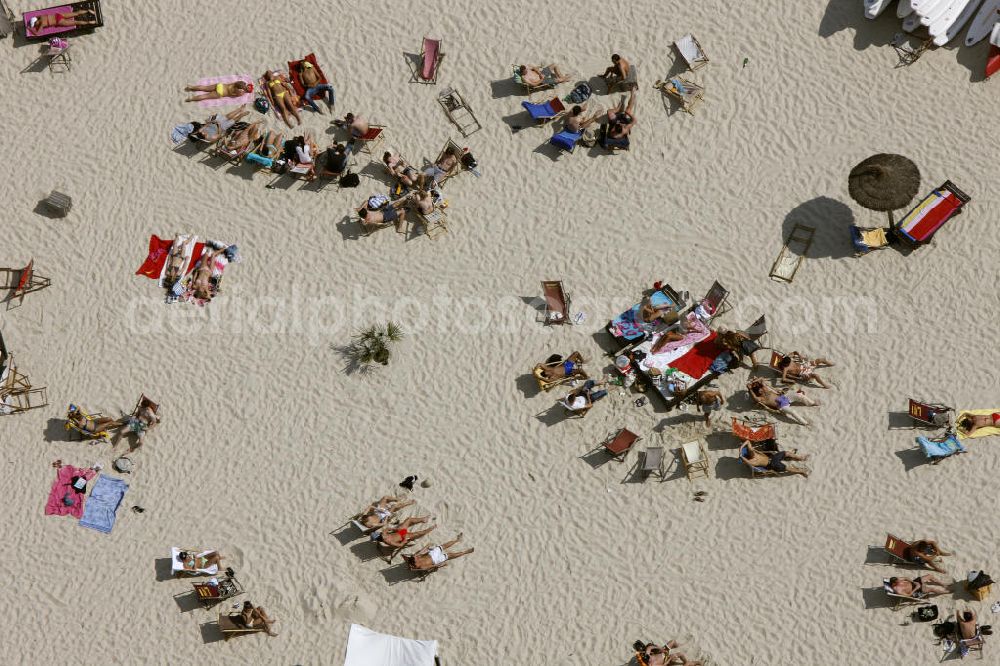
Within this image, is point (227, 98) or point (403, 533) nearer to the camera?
point (403, 533)

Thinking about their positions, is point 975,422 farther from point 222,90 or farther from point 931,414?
point 222,90

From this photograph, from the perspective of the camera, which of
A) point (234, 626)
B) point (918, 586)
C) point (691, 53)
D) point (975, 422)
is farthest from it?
point (691, 53)

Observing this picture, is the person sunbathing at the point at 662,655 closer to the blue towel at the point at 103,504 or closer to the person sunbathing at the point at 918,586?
the person sunbathing at the point at 918,586

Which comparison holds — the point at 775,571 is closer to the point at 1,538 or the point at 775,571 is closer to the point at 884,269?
the point at 884,269

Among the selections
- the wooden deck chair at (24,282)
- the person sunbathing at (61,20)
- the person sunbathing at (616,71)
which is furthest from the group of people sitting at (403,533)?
the person sunbathing at (61,20)

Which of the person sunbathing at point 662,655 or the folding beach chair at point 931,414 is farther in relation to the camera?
the folding beach chair at point 931,414

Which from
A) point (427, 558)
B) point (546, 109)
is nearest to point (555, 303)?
point (546, 109)

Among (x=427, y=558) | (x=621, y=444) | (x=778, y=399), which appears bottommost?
(x=427, y=558)
